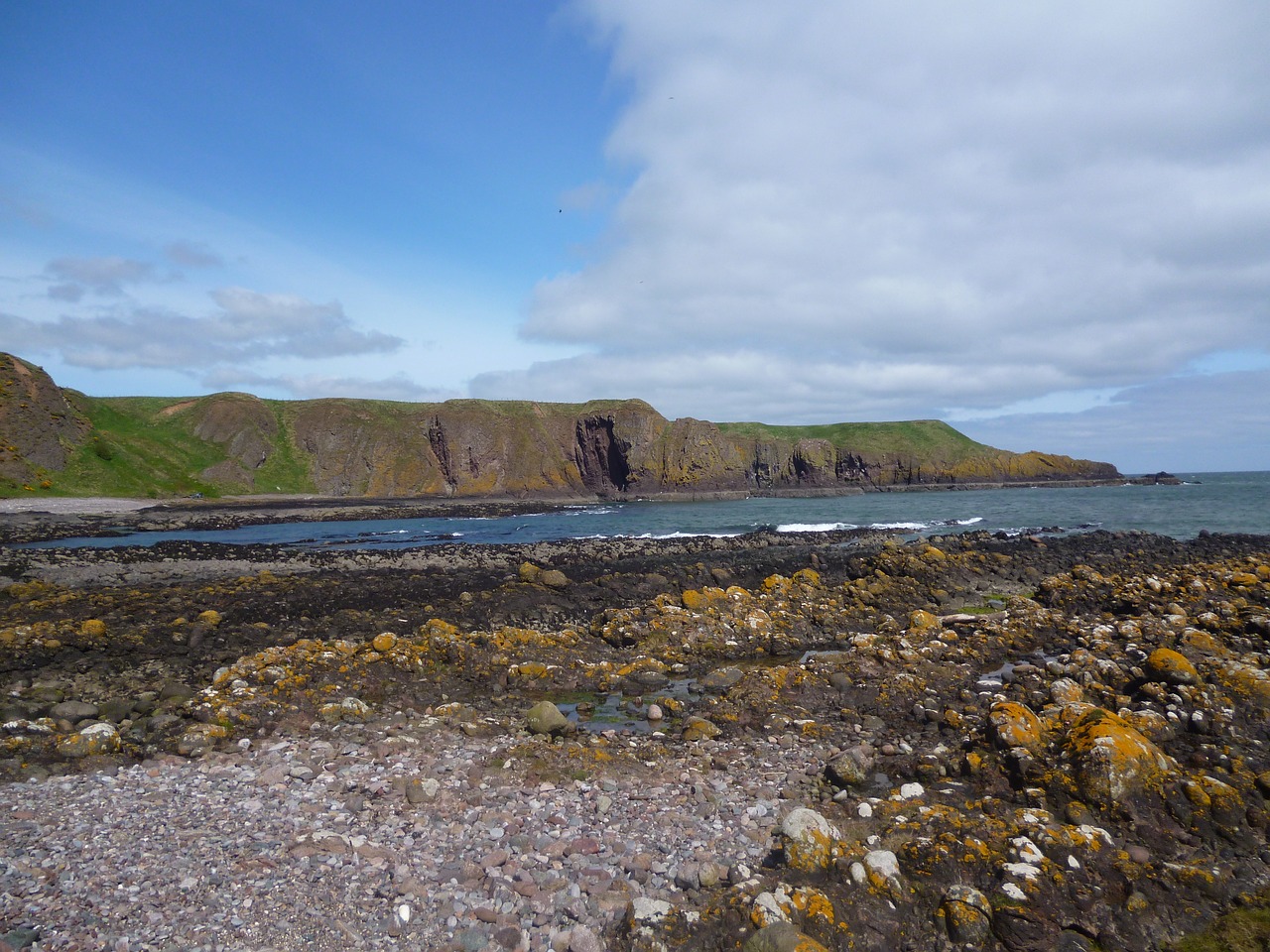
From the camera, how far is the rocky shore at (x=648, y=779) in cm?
557

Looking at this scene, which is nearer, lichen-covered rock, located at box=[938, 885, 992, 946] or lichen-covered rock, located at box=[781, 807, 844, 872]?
lichen-covered rock, located at box=[938, 885, 992, 946]

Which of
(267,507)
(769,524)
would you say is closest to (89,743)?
(769,524)

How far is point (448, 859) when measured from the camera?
21.2ft

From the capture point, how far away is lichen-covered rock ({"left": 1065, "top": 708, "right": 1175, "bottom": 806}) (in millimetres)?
6992

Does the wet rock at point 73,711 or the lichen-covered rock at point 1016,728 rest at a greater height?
the lichen-covered rock at point 1016,728

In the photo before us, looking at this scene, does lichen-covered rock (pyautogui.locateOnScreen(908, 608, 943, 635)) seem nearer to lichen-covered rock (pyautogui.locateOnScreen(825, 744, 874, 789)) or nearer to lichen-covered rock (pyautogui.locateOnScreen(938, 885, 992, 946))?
lichen-covered rock (pyautogui.locateOnScreen(825, 744, 874, 789))

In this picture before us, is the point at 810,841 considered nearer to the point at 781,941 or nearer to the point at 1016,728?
the point at 781,941

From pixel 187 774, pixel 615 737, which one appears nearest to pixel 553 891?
pixel 615 737

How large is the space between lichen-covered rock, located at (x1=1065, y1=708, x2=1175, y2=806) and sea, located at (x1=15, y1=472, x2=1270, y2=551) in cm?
3944

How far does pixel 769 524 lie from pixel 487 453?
68.9 metres

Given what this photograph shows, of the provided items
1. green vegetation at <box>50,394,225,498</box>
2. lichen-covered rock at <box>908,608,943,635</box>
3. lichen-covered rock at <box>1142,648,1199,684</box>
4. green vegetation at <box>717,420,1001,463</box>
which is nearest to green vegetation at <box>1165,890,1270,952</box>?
lichen-covered rock at <box>1142,648,1199,684</box>

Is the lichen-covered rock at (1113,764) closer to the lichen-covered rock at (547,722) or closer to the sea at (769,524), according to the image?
the lichen-covered rock at (547,722)

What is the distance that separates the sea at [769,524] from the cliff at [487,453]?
1463 inches

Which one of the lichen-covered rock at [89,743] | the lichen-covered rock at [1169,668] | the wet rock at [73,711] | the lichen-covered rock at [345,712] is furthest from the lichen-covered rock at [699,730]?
the wet rock at [73,711]
